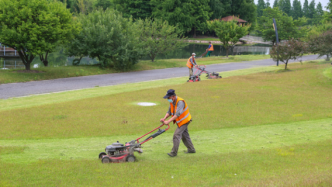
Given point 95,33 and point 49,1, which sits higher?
point 49,1

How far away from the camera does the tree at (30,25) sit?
26266 millimetres

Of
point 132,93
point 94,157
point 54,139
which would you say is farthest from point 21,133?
point 132,93

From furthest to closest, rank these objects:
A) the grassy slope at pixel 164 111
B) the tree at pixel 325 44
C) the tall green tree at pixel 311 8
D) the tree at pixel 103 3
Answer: the tall green tree at pixel 311 8, the tree at pixel 103 3, the tree at pixel 325 44, the grassy slope at pixel 164 111

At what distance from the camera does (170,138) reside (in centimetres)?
1223

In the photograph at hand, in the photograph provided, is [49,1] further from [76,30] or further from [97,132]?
[97,132]

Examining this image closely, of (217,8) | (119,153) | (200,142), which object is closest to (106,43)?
(200,142)

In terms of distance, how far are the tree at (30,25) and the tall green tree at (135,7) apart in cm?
6736

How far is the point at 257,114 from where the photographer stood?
52.7 feet

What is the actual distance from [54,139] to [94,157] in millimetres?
2938

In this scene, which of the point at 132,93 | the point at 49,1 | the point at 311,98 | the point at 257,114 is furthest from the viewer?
the point at 49,1

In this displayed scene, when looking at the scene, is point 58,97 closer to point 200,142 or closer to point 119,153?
point 200,142

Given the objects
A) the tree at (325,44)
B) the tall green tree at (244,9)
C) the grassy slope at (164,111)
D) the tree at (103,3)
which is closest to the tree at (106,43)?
the grassy slope at (164,111)

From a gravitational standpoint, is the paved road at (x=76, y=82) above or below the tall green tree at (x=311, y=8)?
below

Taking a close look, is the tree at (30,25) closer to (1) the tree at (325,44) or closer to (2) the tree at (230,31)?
(1) the tree at (325,44)
